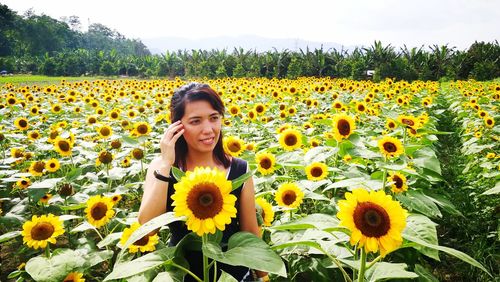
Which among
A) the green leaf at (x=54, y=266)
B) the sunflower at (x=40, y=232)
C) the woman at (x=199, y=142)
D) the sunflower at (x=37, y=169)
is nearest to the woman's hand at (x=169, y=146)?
the woman at (x=199, y=142)

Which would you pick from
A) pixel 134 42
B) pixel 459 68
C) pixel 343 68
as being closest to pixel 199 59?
pixel 343 68

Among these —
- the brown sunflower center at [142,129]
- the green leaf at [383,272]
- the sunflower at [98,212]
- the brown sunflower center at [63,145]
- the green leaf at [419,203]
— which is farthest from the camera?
the brown sunflower center at [142,129]

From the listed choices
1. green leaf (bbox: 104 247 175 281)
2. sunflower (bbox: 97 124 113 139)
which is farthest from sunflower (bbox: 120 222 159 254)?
sunflower (bbox: 97 124 113 139)

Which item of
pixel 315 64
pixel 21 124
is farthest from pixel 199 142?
pixel 315 64

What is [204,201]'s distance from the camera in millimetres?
1164

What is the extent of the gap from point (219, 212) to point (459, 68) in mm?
23441

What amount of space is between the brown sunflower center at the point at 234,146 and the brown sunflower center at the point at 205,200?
1880 mm

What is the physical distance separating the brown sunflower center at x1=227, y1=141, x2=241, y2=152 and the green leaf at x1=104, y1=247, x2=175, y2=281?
6.12ft

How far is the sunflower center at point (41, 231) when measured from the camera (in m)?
2.12

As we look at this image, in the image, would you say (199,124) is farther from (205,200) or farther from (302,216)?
(302,216)

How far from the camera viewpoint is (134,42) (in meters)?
96.1

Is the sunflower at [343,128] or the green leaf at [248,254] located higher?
the sunflower at [343,128]

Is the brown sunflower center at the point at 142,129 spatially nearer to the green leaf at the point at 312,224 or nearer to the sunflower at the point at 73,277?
the sunflower at the point at 73,277

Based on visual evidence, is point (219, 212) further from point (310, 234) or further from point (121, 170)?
point (121, 170)
